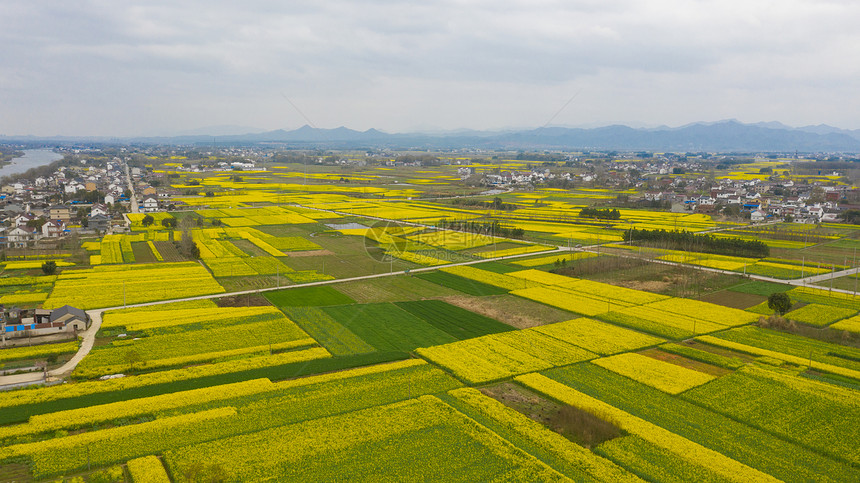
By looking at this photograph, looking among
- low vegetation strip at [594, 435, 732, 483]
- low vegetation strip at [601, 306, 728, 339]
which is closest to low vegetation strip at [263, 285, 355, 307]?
low vegetation strip at [601, 306, 728, 339]

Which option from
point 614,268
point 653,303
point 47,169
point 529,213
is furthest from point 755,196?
point 47,169

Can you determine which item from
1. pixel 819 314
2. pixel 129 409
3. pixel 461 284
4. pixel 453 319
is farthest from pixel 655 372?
pixel 129 409

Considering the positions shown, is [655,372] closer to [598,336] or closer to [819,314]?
[598,336]

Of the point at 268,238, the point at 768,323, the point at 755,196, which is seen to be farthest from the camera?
the point at 755,196

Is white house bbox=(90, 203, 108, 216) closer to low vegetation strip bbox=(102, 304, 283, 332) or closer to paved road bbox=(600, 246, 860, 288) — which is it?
low vegetation strip bbox=(102, 304, 283, 332)

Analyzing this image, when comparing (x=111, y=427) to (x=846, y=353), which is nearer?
(x=111, y=427)

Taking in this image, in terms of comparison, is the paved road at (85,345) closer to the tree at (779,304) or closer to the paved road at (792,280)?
the tree at (779,304)

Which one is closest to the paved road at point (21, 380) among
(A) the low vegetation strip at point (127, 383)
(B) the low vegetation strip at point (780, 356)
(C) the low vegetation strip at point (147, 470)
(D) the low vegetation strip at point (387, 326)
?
(A) the low vegetation strip at point (127, 383)

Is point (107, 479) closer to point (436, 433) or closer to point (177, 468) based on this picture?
point (177, 468)
